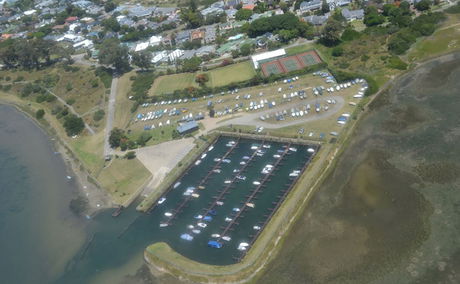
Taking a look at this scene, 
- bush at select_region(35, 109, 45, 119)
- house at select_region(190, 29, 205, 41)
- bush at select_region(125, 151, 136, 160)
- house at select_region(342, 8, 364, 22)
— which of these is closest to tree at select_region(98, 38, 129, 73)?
bush at select_region(35, 109, 45, 119)

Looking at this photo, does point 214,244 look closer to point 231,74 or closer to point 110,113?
point 110,113

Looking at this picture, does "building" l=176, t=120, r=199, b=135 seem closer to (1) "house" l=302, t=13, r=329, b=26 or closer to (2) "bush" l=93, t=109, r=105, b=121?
(2) "bush" l=93, t=109, r=105, b=121

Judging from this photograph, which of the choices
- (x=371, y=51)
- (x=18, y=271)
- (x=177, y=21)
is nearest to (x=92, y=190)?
(x=18, y=271)

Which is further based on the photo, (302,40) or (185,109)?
(302,40)

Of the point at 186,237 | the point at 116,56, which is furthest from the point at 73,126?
the point at 186,237

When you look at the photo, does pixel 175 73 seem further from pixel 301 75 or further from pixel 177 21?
pixel 177 21

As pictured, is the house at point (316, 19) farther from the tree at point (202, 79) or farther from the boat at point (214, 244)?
the boat at point (214, 244)
